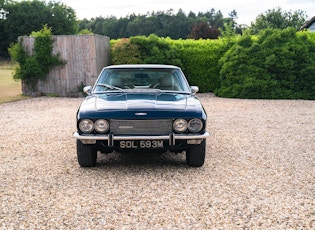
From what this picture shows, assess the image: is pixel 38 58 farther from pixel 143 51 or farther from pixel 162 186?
pixel 162 186

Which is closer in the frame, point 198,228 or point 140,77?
point 198,228

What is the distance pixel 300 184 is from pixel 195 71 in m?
13.8

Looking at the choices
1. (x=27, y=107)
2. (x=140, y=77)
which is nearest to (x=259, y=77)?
(x=27, y=107)

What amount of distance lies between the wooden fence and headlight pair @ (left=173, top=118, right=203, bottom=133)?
12.3 meters

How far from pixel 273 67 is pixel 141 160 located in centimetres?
1167

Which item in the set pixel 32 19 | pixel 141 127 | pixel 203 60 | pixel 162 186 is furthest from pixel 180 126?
pixel 32 19

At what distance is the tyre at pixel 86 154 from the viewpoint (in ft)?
20.3

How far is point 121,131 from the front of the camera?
19.2ft

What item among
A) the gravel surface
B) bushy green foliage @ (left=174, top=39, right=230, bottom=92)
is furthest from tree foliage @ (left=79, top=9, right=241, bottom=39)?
the gravel surface

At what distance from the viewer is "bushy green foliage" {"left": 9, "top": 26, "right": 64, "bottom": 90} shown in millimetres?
17938

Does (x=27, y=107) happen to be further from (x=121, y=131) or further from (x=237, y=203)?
(x=237, y=203)

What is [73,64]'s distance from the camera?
18.0 metres

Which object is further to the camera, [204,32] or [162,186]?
[204,32]

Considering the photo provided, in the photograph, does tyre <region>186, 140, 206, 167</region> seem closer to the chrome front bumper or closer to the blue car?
the blue car
